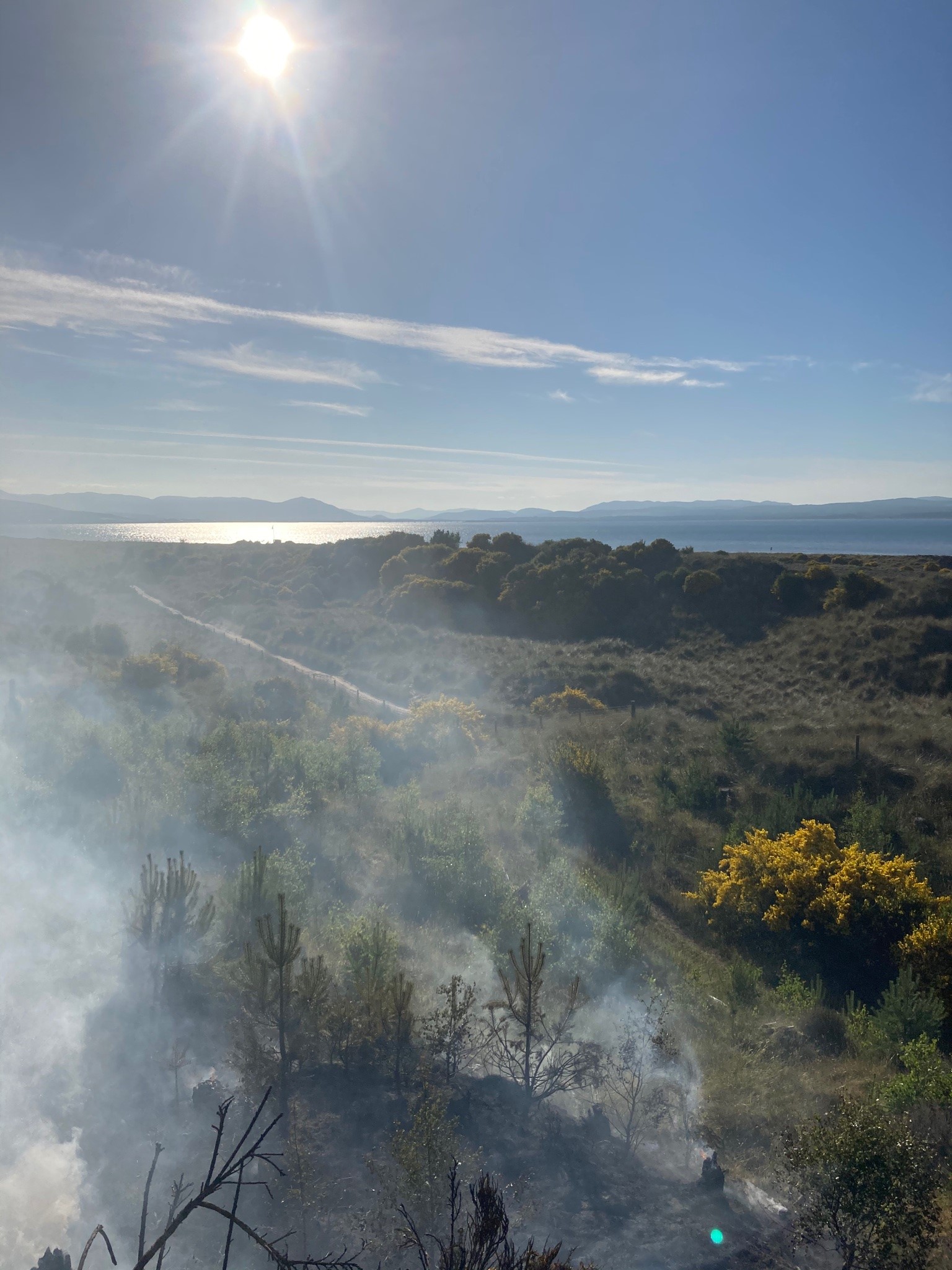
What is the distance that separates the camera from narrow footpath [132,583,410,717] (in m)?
25.7

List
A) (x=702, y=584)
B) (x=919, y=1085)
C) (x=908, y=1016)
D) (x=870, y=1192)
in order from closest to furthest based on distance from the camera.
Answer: (x=870, y=1192)
(x=919, y=1085)
(x=908, y=1016)
(x=702, y=584)

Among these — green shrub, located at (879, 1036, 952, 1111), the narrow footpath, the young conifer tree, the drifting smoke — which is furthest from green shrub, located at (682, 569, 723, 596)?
the drifting smoke

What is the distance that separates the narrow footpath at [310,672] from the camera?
1013 inches

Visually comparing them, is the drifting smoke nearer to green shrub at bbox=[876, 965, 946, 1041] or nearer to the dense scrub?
the dense scrub

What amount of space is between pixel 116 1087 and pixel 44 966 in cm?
253

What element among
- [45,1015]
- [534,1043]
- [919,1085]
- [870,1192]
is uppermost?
[870,1192]

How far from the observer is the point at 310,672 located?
3006 centimetres

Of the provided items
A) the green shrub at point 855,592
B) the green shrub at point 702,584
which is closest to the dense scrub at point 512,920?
the green shrub at point 855,592

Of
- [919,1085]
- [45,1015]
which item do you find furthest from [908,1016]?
[45,1015]

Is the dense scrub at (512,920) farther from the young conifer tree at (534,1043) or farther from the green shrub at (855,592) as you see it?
the green shrub at (855,592)

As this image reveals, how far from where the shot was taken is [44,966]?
930 cm

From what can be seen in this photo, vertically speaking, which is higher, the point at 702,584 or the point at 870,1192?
the point at 702,584

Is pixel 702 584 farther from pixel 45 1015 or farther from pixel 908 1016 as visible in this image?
pixel 45 1015

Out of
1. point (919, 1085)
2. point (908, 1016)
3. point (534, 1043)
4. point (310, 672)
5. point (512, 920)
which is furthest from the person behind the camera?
point (310, 672)
